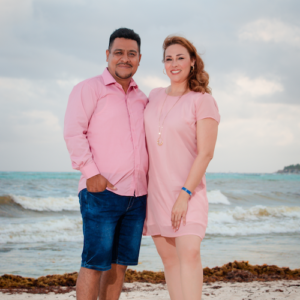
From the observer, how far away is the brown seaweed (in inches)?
165

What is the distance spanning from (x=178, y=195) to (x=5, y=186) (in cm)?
1360

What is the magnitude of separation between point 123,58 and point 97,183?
100 cm

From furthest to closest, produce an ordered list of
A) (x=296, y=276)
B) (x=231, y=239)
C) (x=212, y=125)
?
1. (x=231, y=239)
2. (x=296, y=276)
3. (x=212, y=125)

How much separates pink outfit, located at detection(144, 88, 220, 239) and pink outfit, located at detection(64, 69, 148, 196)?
113mm

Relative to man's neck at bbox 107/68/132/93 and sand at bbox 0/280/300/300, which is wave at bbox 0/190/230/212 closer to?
sand at bbox 0/280/300/300

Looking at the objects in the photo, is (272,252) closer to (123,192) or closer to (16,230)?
(123,192)

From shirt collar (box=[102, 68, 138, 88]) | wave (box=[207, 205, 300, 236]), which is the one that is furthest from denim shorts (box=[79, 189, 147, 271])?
wave (box=[207, 205, 300, 236])

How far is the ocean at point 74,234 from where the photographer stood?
18.8ft

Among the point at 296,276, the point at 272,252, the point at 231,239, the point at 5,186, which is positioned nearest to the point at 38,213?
the point at 5,186

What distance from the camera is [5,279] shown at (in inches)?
176

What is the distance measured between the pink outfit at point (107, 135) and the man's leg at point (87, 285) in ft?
1.98

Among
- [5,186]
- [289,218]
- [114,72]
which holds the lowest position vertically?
[289,218]

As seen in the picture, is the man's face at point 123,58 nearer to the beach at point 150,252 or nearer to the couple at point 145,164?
the couple at point 145,164

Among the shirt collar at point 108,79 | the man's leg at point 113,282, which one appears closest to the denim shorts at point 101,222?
the man's leg at point 113,282
